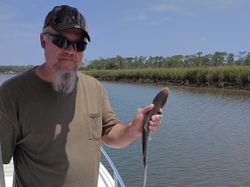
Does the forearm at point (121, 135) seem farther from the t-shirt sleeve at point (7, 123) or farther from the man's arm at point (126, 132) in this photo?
the t-shirt sleeve at point (7, 123)

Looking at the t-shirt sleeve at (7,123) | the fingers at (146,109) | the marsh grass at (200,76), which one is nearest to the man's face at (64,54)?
the t-shirt sleeve at (7,123)

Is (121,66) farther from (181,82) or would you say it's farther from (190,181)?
(190,181)

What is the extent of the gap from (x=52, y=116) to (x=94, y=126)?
0.84 ft

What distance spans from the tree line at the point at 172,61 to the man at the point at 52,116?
61.1 m

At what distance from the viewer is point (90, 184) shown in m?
2.40

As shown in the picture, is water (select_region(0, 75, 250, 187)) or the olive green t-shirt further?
water (select_region(0, 75, 250, 187))

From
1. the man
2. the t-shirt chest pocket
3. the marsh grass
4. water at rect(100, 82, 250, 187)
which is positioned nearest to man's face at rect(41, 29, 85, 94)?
the man

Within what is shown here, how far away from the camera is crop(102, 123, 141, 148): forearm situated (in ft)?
8.37

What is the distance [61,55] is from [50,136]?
413 mm

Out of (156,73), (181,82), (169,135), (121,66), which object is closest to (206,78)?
(181,82)

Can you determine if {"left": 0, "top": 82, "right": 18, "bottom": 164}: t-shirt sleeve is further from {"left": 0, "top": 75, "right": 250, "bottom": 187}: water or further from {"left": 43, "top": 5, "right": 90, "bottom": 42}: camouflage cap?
{"left": 0, "top": 75, "right": 250, "bottom": 187}: water

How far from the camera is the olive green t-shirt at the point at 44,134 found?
2223 mm

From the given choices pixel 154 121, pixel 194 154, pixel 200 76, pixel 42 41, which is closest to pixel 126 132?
pixel 154 121

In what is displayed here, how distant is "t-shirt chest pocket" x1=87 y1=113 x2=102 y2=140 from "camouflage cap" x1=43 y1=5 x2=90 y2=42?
0.44 m
